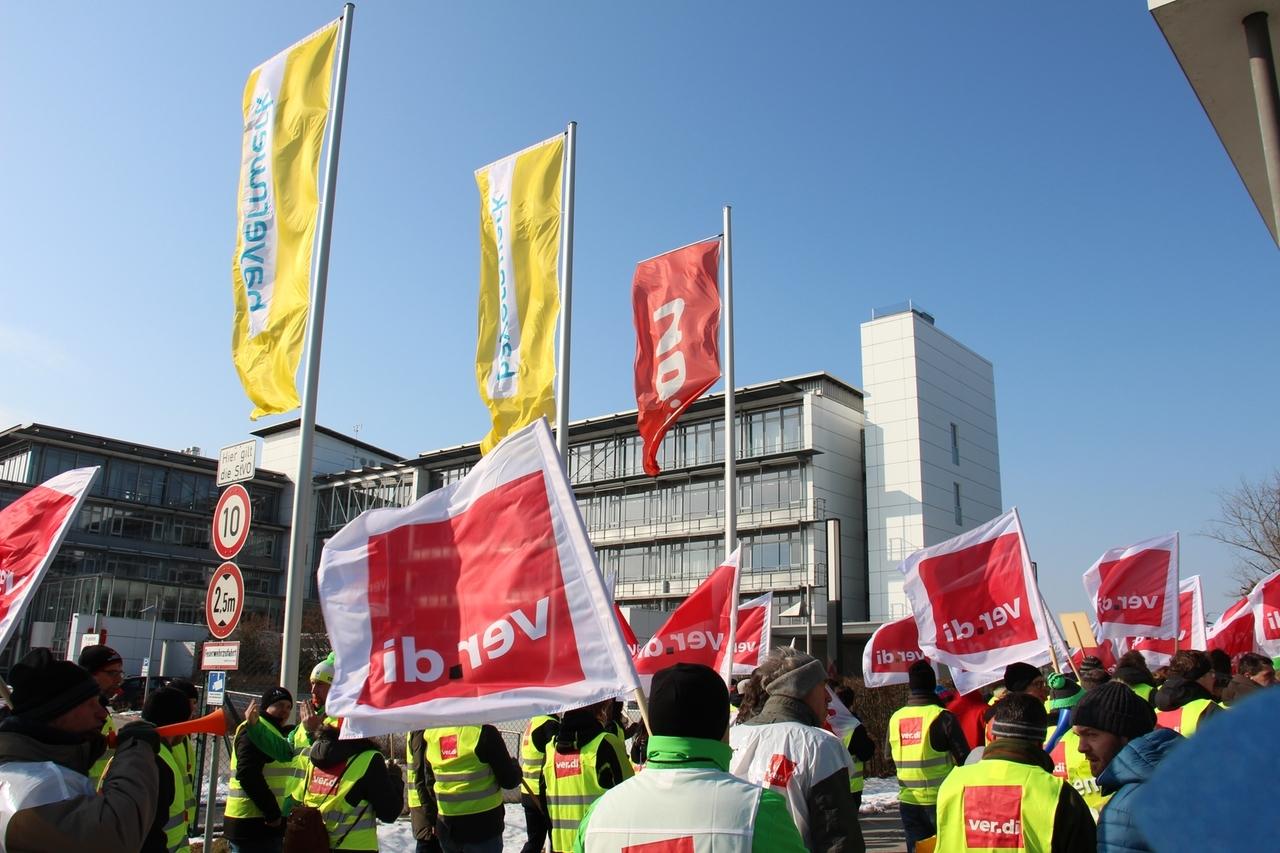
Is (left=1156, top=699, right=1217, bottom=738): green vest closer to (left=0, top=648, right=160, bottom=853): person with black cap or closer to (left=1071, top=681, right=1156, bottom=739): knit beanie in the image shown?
(left=1071, top=681, right=1156, bottom=739): knit beanie

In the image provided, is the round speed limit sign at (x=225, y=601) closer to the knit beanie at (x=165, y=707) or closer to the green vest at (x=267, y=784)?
the green vest at (x=267, y=784)

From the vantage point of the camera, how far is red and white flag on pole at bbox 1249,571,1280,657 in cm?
1284

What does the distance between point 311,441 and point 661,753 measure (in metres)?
10.1

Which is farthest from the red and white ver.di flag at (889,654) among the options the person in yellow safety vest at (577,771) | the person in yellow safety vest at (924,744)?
the person in yellow safety vest at (577,771)

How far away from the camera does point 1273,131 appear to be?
3.52 metres

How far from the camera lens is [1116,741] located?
3.92 meters

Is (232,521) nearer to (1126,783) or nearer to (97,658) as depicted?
(97,658)

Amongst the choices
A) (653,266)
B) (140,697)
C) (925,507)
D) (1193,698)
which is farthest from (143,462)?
(1193,698)

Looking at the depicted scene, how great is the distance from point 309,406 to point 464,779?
242 inches

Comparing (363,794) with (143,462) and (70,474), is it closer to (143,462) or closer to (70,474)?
(70,474)

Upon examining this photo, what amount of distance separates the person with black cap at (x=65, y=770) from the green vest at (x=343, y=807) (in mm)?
2996

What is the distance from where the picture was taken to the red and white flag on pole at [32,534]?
269 inches

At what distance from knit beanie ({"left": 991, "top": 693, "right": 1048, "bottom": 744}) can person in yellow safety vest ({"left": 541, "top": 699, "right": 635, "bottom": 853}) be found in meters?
3.39

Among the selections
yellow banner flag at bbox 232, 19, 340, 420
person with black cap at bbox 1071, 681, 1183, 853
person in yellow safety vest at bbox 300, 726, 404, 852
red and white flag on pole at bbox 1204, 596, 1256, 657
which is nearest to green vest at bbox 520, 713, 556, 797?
person in yellow safety vest at bbox 300, 726, 404, 852
